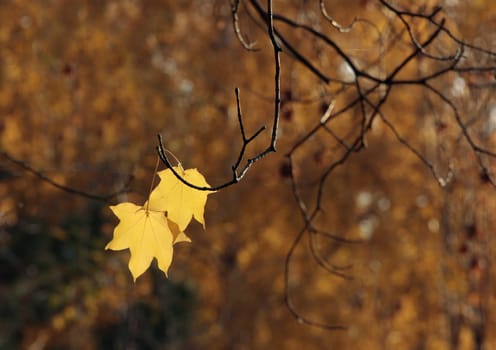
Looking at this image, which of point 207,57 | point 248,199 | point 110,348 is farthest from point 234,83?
point 110,348

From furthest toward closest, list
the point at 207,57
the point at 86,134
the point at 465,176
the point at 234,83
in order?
1. the point at 86,134
2. the point at 207,57
3. the point at 234,83
4. the point at 465,176

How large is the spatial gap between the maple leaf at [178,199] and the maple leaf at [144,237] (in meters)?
0.02

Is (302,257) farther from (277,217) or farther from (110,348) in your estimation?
(110,348)

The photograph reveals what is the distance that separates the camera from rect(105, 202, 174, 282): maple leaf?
1.39m

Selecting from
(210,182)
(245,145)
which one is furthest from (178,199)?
(210,182)

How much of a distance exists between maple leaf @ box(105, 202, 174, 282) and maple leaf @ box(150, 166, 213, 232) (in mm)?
17

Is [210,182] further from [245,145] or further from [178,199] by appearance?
[245,145]

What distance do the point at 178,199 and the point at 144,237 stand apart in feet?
0.29

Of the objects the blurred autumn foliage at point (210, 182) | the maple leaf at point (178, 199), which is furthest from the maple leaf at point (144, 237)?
the blurred autumn foliage at point (210, 182)

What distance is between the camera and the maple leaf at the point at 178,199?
1.40 m

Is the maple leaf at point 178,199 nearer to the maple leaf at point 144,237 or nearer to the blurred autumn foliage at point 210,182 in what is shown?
the maple leaf at point 144,237

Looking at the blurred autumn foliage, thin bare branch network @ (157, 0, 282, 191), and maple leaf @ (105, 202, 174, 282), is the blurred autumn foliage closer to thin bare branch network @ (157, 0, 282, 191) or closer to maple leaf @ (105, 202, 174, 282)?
maple leaf @ (105, 202, 174, 282)

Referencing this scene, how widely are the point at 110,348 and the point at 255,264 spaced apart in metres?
2.22

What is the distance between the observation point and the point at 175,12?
9117 mm
